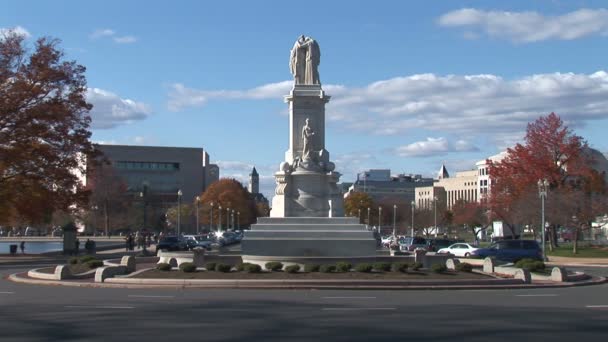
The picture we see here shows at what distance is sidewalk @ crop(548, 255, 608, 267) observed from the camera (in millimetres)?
50000

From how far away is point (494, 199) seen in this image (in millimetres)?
73750

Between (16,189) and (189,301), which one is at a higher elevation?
(16,189)

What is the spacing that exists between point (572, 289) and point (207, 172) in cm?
16594

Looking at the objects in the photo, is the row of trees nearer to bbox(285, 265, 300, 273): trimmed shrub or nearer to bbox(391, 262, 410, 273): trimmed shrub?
bbox(391, 262, 410, 273): trimmed shrub

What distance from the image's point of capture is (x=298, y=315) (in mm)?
18578

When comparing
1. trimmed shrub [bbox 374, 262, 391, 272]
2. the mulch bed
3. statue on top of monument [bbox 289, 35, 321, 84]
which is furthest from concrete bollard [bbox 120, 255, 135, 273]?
statue on top of monument [bbox 289, 35, 321, 84]

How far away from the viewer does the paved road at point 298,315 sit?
15.3m

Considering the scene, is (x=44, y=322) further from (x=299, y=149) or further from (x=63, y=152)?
(x=63, y=152)

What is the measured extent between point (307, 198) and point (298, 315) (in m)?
22.3

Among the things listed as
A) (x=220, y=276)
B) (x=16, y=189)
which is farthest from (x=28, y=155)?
(x=220, y=276)

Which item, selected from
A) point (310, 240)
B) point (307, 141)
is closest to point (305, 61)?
point (307, 141)

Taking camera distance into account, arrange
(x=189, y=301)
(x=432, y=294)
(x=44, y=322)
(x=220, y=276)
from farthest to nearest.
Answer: (x=220, y=276) → (x=432, y=294) → (x=189, y=301) → (x=44, y=322)

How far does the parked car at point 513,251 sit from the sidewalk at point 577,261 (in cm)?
252

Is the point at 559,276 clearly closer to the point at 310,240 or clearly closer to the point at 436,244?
the point at 310,240
